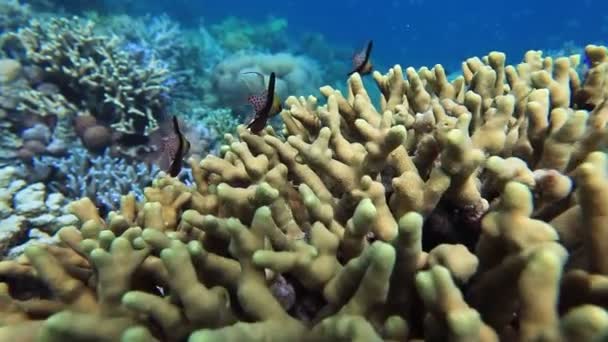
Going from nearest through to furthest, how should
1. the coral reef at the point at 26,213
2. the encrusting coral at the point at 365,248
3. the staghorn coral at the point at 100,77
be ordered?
the encrusting coral at the point at 365,248
the coral reef at the point at 26,213
the staghorn coral at the point at 100,77

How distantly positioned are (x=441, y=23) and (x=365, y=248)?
Result: 2663 inches

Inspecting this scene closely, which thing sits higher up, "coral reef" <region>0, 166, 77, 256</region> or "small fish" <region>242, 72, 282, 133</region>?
"small fish" <region>242, 72, 282, 133</region>

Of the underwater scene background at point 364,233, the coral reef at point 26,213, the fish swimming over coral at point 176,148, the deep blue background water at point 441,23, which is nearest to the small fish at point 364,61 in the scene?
the underwater scene background at point 364,233

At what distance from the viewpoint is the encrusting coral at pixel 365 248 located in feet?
4.14

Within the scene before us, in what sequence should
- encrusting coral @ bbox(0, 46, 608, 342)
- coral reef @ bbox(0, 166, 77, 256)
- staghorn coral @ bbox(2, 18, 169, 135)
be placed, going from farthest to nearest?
staghorn coral @ bbox(2, 18, 169, 135) → coral reef @ bbox(0, 166, 77, 256) → encrusting coral @ bbox(0, 46, 608, 342)

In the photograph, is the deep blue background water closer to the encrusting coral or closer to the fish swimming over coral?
the fish swimming over coral

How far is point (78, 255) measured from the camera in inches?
79.6

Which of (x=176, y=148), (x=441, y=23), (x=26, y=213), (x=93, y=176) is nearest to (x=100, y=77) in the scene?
(x=93, y=176)

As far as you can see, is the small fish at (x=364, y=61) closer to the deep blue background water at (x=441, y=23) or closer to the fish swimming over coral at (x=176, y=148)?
the fish swimming over coral at (x=176, y=148)

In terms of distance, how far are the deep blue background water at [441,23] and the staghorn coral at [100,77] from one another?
27.4 m

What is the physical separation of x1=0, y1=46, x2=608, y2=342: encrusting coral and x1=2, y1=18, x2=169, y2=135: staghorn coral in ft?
12.6

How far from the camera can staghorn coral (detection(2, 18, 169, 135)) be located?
19.2ft

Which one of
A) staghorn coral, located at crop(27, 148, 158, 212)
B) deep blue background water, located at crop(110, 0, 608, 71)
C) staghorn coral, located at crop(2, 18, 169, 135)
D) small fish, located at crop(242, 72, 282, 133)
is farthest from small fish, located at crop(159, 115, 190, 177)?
deep blue background water, located at crop(110, 0, 608, 71)

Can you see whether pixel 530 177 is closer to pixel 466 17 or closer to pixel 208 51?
pixel 208 51
